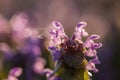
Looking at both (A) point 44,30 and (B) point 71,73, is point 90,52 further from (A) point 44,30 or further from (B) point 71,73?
(A) point 44,30

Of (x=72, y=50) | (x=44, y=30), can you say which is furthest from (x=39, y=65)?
(x=72, y=50)

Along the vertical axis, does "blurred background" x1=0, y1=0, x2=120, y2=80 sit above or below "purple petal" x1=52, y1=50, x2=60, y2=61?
above

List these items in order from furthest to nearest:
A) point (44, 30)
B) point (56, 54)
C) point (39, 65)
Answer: point (44, 30), point (39, 65), point (56, 54)

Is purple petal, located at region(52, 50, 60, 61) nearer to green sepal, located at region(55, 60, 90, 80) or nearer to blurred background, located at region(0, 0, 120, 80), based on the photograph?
green sepal, located at region(55, 60, 90, 80)

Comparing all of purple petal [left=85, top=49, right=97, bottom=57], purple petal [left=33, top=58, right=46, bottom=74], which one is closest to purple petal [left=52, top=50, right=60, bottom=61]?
purple petal [left=85, top=49, right=97, bottom=57]

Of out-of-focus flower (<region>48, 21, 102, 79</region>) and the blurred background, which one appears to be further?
the blurred background

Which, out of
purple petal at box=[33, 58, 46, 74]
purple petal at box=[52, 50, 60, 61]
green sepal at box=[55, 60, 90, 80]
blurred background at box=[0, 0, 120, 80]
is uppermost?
blurred background at box=[0, 0, 120, 80]

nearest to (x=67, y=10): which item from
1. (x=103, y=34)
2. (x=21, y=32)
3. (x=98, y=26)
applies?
(x=98, y=26)
